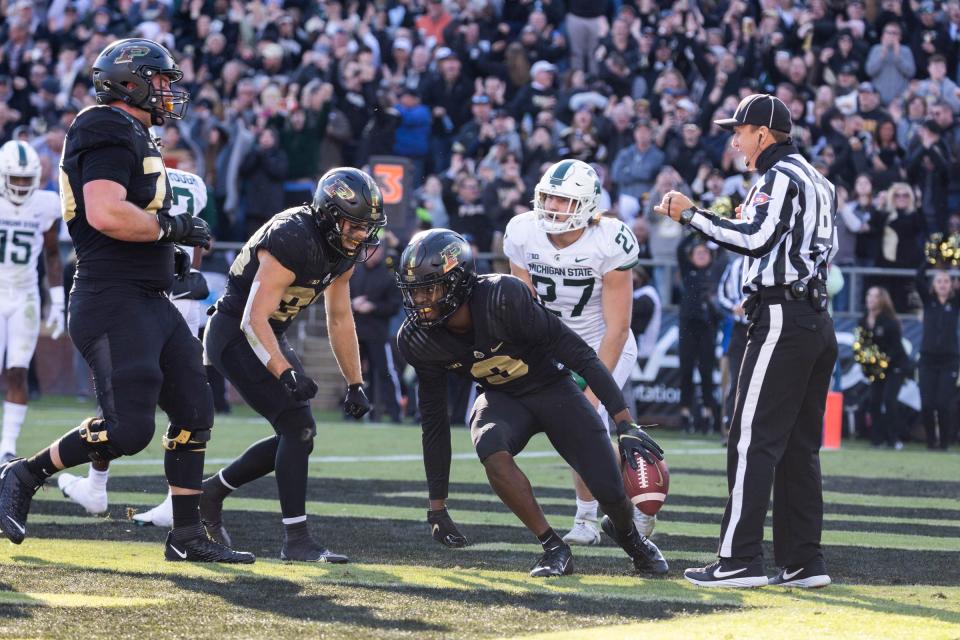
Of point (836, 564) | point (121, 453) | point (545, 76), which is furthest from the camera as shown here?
point (545, 76)

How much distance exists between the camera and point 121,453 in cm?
629

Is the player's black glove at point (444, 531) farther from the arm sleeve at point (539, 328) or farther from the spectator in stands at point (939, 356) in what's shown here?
the spectator in stands at point (939, 356)

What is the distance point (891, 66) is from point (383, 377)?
615 centimetres

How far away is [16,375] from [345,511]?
8.22ft

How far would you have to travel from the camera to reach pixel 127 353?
6234 mm

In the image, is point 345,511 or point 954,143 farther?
point 954,143

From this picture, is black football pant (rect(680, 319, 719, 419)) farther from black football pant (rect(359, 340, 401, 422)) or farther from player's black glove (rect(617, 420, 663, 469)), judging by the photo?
player's black glove (rect(617, 420, 663, 469))

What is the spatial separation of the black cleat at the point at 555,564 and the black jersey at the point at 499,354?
0.58 metres

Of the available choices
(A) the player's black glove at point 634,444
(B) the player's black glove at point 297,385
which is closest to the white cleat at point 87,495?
(B) the player's black glove at point 297,385

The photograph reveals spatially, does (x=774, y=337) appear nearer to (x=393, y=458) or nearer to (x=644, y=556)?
(x=644, y=556)

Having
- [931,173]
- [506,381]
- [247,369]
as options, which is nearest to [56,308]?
[247,369]

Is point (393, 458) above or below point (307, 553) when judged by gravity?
below

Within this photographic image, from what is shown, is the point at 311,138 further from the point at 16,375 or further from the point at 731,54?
the point at 16,375

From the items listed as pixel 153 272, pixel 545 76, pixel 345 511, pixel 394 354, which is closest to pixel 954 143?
pixel 545 76
